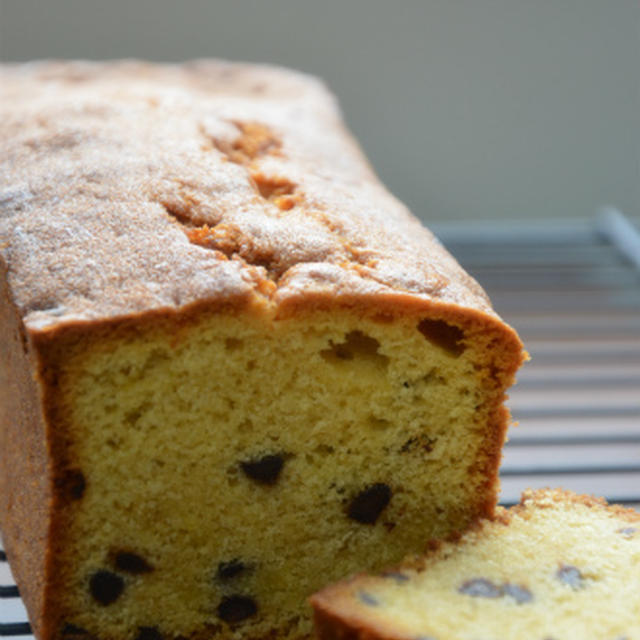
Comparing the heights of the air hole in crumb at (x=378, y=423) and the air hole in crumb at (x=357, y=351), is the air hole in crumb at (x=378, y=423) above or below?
below

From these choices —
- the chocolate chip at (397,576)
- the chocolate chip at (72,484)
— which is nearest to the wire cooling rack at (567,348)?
the chocolate chip at (72,484)

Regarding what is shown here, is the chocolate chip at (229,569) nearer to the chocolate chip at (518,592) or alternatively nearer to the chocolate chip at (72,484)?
the chocolate chip at (72,484)

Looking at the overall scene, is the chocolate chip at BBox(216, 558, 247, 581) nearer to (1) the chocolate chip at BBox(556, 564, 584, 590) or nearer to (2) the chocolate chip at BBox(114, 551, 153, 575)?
(2) the chocolate chip at BBox(114, 551, 153, 575)

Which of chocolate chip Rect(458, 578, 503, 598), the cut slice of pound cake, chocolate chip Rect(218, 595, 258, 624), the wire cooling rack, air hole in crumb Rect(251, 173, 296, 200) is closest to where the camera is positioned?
the cut slice of pound cake

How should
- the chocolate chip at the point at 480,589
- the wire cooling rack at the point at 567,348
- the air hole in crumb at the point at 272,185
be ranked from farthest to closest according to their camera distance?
the wire cooling rack at the point at 567,348, the air hole in crumb at the point at 272,185, the chocolate chip at the point at 480,589

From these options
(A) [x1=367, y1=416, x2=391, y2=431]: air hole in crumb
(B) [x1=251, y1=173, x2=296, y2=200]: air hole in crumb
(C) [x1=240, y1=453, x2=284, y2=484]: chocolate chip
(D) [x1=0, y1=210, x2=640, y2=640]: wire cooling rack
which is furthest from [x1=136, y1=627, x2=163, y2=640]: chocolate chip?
(B) [x1=251, y1=173, x2=296, y2=200]: air hole in crumb

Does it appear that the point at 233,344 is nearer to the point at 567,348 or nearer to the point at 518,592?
the point at 518,592
